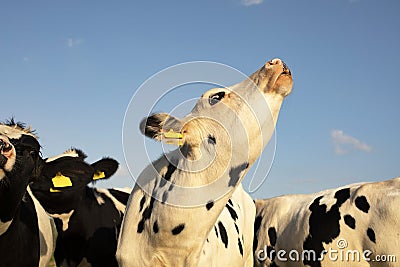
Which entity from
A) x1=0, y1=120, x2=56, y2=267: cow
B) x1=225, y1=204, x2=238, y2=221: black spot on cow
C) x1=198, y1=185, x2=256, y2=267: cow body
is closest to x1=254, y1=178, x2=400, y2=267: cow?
x1=198, y1=185, x2=256, y2=267: cow body

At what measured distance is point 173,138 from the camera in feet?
13.1

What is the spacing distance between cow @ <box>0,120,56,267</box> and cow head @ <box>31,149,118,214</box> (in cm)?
24

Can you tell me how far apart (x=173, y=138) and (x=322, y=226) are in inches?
218

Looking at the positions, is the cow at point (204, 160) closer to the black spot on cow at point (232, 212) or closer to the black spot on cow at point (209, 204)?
the black spot on cow at point (209, 204)

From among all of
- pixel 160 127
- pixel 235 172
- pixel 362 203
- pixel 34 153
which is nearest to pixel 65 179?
pixel 34 153

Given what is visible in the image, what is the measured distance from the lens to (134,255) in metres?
4.18

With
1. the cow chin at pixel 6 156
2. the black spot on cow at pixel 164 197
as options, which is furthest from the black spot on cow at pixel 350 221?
the cow chin at pixel 6 156

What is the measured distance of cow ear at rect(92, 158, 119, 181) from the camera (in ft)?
21.6

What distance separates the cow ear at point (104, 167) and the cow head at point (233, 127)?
270cm

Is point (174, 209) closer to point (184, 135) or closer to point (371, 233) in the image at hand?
point (184, 135)

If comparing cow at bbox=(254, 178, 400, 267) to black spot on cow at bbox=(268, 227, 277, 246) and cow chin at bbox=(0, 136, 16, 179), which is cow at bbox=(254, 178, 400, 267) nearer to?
black spot on cow at bbox=(268, 227, 277, 246)

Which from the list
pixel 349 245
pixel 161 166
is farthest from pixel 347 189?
pixel 161 166

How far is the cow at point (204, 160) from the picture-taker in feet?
12.9

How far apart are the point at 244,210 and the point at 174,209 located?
3.31m
